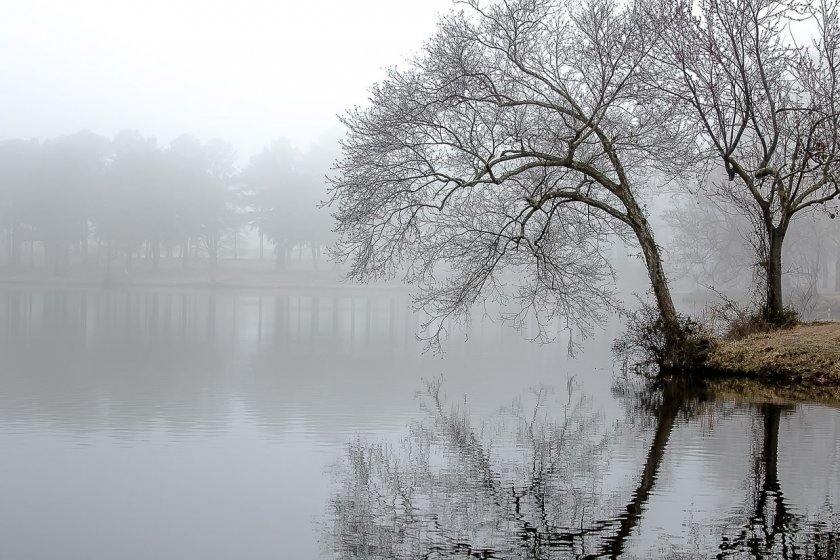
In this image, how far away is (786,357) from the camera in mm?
19500

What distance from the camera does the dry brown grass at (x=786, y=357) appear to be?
1864cm

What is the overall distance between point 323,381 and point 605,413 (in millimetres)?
6623

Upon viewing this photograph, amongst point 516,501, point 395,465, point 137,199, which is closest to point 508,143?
point 395,465

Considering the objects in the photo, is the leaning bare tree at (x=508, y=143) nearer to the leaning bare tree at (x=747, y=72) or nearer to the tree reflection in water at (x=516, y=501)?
the leaning bare tree at (x=747, y=72)

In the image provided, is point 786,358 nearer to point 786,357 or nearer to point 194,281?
point 786,357

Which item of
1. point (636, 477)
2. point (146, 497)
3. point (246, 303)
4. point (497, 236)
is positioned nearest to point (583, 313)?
point (497, 236)

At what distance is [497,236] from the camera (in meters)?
20.3

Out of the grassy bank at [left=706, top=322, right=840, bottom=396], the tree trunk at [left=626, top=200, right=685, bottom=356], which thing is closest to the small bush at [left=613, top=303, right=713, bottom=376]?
the tree trunk at [left=626, top=200, right=685, bottom=356]

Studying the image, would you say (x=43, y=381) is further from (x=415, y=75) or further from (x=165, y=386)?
(x=415, y=75)

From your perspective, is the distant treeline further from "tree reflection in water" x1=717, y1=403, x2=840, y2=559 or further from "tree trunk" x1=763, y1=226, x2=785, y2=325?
"tree reflection in water" x1=717, y1=403, x2=840, y2=559

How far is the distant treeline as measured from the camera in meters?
73.7

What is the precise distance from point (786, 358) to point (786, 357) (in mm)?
37

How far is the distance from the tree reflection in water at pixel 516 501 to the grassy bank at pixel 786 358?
450 cm

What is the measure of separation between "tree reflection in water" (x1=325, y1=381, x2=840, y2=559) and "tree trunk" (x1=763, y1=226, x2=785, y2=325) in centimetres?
868
